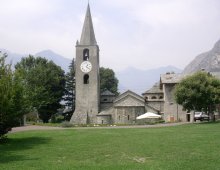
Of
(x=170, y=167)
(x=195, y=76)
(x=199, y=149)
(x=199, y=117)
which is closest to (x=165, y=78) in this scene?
(x=199, y=117)

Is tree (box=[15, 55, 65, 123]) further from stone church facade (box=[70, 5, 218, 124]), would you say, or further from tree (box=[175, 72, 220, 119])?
tree (box=[175, 72, 220, 119])

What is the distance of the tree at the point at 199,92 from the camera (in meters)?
Answer: 49.8

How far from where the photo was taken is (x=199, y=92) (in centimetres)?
5012

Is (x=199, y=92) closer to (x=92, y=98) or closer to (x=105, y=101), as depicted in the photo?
(x=92, y=98)

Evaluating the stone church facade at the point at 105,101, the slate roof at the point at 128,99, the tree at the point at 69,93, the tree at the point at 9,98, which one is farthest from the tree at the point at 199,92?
the tree at the point at 69,93

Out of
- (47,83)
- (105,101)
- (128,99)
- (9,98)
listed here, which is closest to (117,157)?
(9,98)

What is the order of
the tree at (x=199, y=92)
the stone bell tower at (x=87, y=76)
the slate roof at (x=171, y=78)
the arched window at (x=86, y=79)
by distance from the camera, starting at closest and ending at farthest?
1. the tree at (x=199, y=92)
2. the slate roof at (x=171, y=78)
3. the stone bell tower at (x=87, y=76)
4. the arched window at (x=86, y=79)

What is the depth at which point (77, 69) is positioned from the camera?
228ft

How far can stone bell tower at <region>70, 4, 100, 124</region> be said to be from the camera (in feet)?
223

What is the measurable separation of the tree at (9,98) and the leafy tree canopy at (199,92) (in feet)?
85.9

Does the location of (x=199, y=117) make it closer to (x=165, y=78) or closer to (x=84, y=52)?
(x=165, y=78)

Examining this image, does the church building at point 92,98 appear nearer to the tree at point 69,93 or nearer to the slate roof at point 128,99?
the slate roof at point 128,99

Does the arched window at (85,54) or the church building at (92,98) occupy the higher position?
the arched window at (85,54)

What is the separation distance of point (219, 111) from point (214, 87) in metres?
13.1
